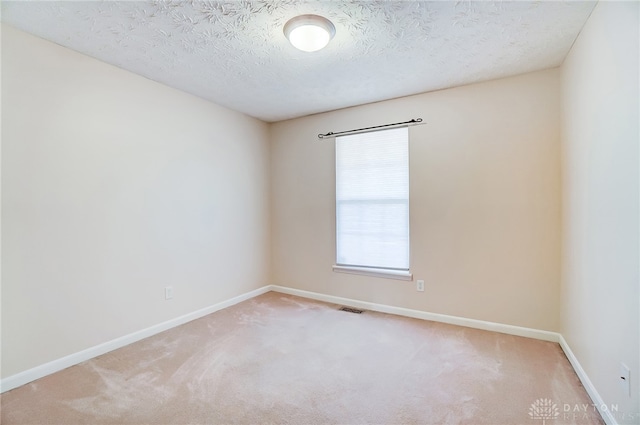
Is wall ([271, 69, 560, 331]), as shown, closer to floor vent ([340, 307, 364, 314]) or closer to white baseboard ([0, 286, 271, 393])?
floor vent ([340, 307, 364, 314])

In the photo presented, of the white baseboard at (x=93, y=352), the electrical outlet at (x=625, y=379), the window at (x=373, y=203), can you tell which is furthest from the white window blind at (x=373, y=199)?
the electrical outlet at (x=625, y=379)

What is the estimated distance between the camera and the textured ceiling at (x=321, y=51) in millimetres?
1903

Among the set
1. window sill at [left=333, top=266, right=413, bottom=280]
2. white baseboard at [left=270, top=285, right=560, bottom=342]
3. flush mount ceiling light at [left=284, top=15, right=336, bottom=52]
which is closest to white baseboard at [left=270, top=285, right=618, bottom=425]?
white baseboard at [left=270, top=285, right=560, bottom=342]

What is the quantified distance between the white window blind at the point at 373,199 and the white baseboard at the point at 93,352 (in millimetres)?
1837

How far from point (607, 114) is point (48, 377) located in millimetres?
4121

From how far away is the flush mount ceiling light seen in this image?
1976 mm

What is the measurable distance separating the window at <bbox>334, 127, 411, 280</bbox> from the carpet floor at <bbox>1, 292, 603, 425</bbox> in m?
0.86

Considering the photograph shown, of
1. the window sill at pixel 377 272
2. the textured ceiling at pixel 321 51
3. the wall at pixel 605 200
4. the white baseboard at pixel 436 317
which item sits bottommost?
the white baseboard at pixel 436 317

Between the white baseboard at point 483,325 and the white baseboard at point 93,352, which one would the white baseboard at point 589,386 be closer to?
the white baseboard at point 483,325

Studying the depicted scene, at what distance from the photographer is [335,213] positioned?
3938 mm

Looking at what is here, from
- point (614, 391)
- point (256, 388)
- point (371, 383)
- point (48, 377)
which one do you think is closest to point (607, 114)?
point (614, 391)

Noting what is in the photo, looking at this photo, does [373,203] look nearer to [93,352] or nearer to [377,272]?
[377,272]

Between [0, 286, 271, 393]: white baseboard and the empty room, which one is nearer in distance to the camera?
the empty room

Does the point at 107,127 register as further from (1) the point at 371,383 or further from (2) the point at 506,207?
(2) the point at 506,207
